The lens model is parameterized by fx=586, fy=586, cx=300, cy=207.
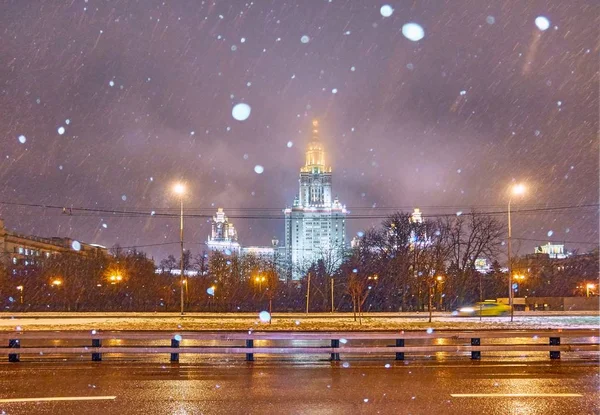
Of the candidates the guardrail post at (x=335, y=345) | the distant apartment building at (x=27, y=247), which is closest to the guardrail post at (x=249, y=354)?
the guardrail post at (x=335, y=345)

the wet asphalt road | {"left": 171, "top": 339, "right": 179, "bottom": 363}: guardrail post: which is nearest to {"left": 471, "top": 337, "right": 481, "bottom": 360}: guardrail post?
the wet asphalt road

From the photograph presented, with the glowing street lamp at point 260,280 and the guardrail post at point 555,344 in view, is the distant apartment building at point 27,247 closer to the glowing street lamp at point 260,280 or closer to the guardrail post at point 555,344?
the glowing street lamp at point 260,280

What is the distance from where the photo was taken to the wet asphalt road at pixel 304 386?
9852mm

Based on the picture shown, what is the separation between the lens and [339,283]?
198 feet

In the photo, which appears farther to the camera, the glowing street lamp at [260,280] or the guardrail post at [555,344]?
the glowing street lamp at [260,280]

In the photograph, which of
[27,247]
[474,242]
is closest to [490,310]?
[474,242]

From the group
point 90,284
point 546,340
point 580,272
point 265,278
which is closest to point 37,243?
point 90,284

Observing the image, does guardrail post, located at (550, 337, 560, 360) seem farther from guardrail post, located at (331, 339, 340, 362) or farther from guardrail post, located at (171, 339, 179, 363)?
guardrail post, located at (171, 339, 179, 363)

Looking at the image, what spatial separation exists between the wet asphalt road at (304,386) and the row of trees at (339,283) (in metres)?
37.4

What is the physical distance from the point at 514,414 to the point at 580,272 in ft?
261

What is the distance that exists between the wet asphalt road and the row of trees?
123 ft

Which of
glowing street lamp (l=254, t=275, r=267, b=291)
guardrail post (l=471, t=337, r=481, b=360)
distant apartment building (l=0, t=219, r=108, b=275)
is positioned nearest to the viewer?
guardrail post (l=471, t=337, r=481, b=360)

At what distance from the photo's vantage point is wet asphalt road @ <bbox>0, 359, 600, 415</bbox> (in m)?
9.85

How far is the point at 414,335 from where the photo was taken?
15.8 metres
